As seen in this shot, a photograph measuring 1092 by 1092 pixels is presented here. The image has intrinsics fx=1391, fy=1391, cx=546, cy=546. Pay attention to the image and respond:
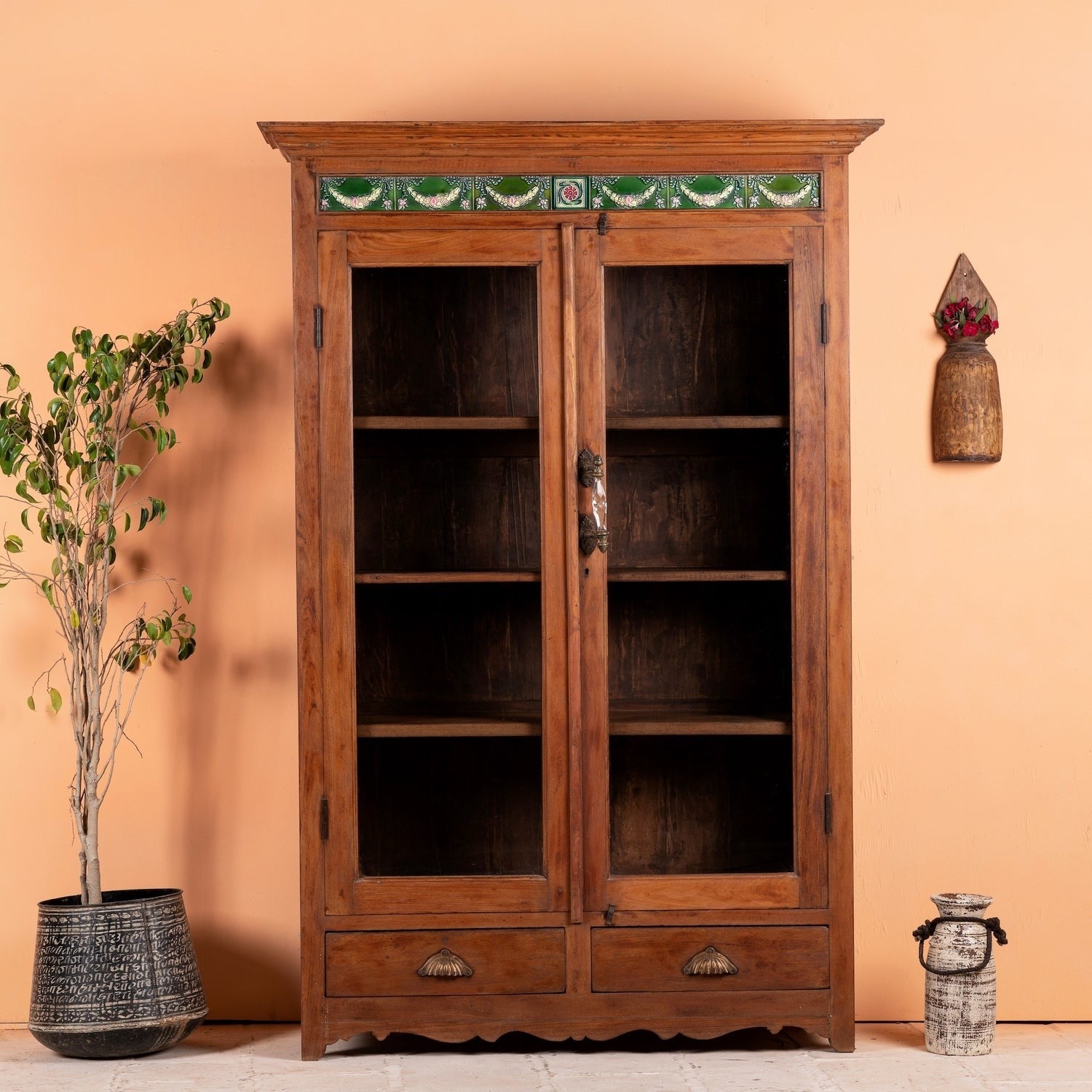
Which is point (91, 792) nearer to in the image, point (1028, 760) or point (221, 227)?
point (221, 227)

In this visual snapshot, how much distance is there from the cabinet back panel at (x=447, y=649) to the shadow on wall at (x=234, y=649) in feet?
1.42

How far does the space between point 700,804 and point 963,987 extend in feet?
2.19

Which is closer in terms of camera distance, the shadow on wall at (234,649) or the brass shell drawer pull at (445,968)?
the brass shell drawer pull at (445,968)

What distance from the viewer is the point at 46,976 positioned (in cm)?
291

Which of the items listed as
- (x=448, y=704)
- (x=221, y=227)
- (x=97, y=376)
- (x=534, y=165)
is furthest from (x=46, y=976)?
(x=534, y=165)

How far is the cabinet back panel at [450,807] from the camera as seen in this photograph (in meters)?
2.89

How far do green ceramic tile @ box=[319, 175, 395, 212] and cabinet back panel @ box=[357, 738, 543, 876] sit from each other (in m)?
1.11

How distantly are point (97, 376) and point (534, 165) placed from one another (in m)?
1.02

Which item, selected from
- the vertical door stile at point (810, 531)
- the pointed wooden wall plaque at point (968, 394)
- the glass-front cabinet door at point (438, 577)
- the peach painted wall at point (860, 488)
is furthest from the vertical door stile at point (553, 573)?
the pointed wooden wall plaque at point (968, 394)

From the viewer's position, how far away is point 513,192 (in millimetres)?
2875

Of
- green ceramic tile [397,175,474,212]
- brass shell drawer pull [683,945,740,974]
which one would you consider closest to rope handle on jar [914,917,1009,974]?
brass shell drawer pull [683,945,740,974]

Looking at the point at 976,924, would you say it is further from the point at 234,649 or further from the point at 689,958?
the point at 234,649

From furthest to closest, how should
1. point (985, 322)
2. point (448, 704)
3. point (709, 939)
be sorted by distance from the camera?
point (985, 322) → point (448, 704) → point (709, 939)

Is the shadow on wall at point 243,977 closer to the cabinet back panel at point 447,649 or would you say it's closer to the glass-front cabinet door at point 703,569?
the cabinet back panel at point 447,649
